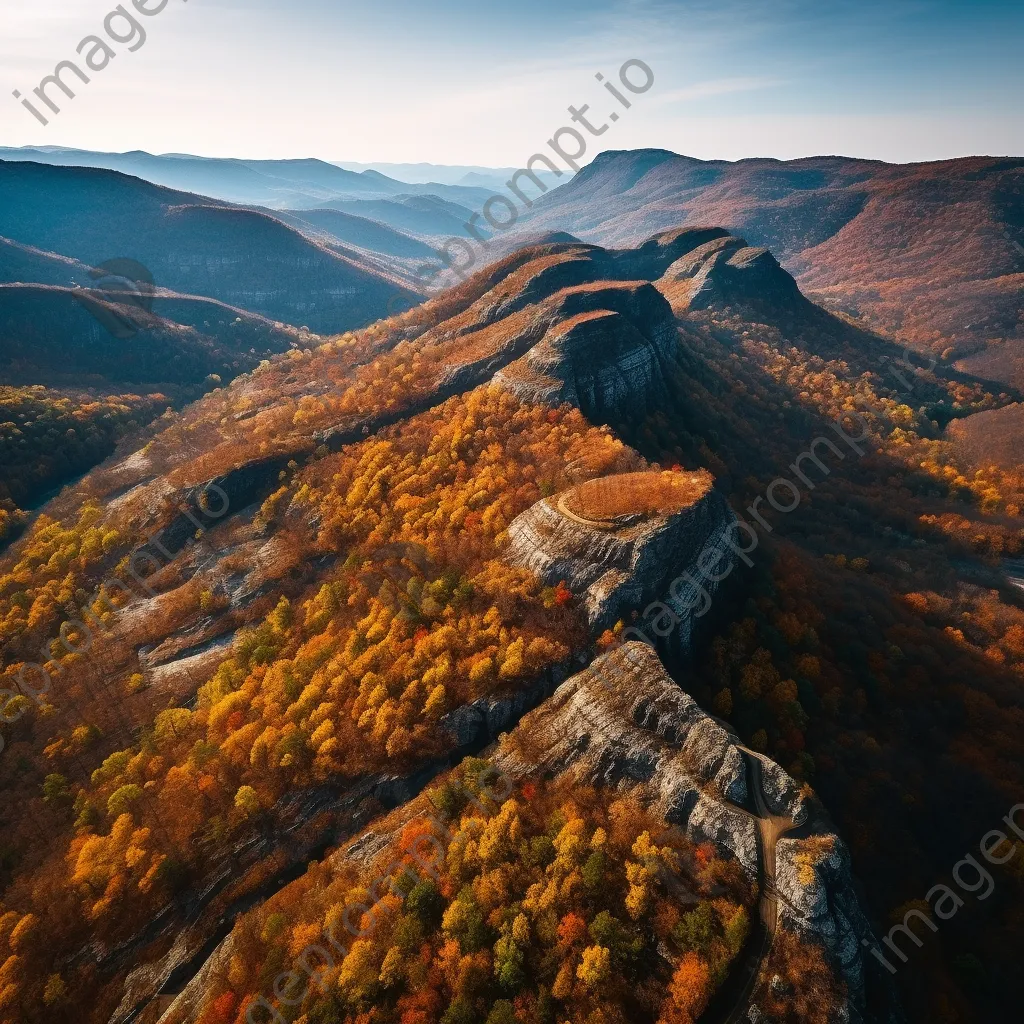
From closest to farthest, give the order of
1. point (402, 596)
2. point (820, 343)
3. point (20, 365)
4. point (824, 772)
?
1. point (824, 772)
2. point (402, 596)
3. point (20, 365)
4. point (820, 343)

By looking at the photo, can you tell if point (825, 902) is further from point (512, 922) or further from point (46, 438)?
point (46, 438)

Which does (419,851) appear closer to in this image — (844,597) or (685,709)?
(685,709)

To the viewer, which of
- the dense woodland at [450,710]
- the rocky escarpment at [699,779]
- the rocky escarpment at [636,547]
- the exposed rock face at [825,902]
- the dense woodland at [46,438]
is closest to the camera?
the exposed rock face at [825,902]

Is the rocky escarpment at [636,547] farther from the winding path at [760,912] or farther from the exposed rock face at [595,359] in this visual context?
the exposed rock face at [595,359]

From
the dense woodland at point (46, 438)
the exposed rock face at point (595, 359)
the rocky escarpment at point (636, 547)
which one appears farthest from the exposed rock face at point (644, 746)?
the dense woodland at point (46, 438)

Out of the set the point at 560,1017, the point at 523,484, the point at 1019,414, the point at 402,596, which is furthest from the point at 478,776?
the point at 1019,414

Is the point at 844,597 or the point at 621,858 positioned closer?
the point at 621,858
